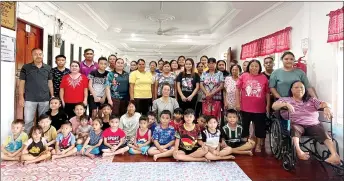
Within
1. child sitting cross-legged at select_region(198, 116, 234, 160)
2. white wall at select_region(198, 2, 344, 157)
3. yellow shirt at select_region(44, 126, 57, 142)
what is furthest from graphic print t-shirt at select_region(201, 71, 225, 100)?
yellow shirt at select_region(44, 126, 57, 142)

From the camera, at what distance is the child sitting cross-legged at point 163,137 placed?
3.17 metres

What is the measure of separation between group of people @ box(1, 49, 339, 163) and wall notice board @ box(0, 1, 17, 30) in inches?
29.3

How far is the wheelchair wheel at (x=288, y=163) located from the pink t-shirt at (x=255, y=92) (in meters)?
0.72

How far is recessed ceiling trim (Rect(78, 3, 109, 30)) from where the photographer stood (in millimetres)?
5638

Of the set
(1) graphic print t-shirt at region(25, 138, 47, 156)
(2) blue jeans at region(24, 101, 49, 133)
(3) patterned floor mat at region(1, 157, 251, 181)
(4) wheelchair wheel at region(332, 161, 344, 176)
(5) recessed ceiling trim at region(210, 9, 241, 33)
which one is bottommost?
(3) patterned floor mat at region(1, 157, 251, 181)

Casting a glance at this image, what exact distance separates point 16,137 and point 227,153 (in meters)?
2.38

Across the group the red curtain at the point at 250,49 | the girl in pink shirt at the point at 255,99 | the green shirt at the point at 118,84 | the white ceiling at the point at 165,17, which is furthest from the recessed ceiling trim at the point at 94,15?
the girl in pink shirt at the point at 255,99

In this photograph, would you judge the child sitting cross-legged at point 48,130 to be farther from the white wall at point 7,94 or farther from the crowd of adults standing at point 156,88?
the white wall at point 7,94

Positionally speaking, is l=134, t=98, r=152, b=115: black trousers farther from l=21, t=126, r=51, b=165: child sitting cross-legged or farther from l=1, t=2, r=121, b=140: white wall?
l=1, t=2, r=121, b=140: white wall

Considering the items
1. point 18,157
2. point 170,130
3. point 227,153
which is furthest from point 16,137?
point 227,153

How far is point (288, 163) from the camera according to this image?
2.74 metres

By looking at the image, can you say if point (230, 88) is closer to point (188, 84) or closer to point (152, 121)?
point (188, 84)

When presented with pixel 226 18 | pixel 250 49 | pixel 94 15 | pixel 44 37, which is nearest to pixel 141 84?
pixel 44 37

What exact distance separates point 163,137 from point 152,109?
61 centimetres
